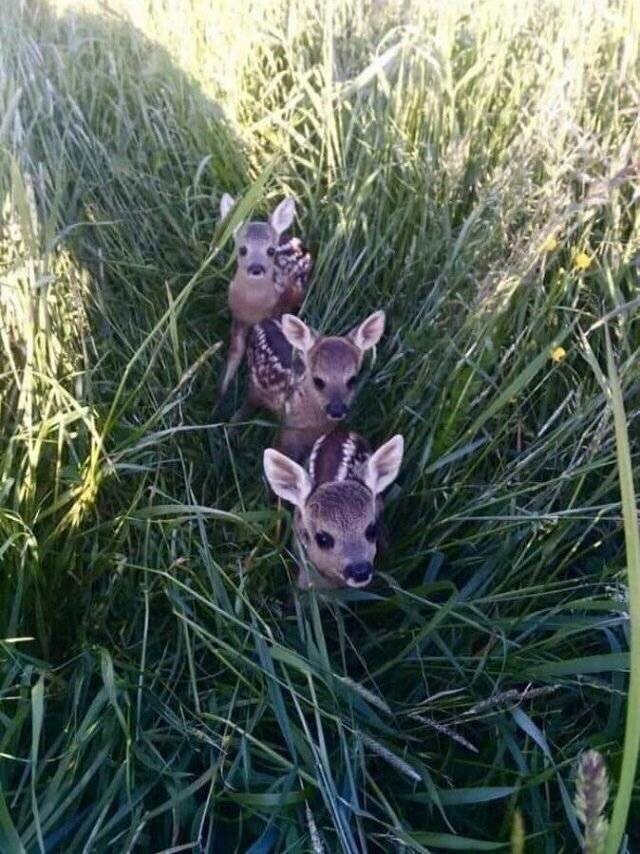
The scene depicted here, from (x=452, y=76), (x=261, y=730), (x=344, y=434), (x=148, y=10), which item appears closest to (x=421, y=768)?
(x=261, y=730)

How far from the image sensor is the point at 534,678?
2.25 metres

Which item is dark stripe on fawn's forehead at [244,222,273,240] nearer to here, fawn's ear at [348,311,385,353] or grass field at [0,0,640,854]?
grass field at [0,0,640,854]

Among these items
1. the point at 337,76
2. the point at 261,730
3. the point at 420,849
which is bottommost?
the point at 261,730

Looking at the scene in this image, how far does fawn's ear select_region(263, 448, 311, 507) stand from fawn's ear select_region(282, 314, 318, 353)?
70 centimetres

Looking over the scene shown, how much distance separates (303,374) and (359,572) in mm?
1147

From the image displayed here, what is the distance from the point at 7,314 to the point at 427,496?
50.5 inches

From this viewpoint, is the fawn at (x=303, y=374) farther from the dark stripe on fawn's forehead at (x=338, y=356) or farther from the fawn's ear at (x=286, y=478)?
the fawn's ear at (x=286, y=478)

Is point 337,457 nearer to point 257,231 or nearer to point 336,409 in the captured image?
point 336,409

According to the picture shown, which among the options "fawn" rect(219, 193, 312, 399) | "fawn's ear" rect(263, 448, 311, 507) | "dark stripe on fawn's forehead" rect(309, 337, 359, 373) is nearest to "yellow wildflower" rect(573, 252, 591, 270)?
"dark stripe on fawn's forehead" rect(309, 337, 359, 373)

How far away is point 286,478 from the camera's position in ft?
9.72

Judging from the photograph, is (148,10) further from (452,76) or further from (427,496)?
(427,496)

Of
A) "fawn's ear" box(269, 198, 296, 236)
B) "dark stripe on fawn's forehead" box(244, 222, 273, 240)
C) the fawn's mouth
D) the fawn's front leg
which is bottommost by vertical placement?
the fawn's front leg

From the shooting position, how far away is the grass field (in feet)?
7.03

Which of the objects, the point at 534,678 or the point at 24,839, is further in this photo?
the point at 534,678
